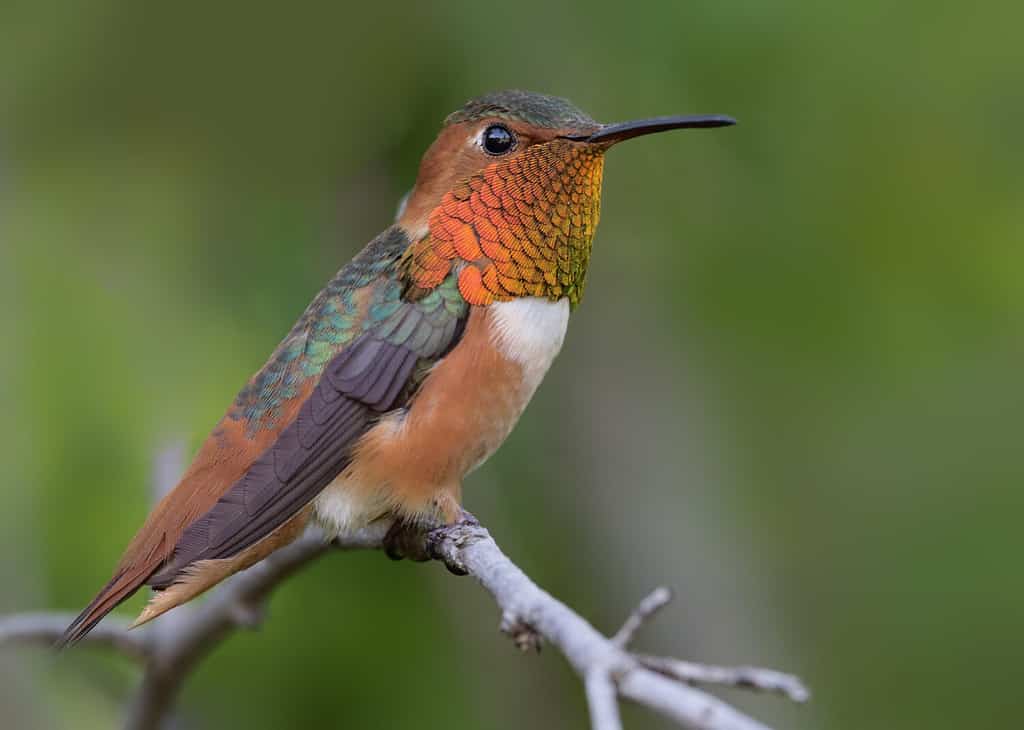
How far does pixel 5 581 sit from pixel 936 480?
413cm

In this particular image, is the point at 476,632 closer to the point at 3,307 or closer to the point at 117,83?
the point at 3,307

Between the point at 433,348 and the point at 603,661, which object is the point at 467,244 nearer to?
the point at 433,348

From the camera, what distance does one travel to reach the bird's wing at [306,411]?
3.39 metres

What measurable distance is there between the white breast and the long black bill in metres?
0.50

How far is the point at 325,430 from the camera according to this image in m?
3.57

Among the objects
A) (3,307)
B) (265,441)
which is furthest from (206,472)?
(3,307)

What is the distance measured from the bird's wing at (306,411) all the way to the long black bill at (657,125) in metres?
0.60

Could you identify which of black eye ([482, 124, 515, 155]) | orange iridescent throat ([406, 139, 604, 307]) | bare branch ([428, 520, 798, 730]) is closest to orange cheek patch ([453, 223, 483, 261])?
orange iridescent throat ([406, 139, 604, 307])

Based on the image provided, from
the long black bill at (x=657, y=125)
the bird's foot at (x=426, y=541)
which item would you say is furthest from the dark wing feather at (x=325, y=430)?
the long black bill at (x=657, y=125)

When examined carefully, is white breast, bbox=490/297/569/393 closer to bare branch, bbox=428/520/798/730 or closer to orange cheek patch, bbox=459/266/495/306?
orange cheek patch, bbox=459/266/495/306

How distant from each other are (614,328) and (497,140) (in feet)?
7.55

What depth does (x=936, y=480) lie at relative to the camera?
6.15m

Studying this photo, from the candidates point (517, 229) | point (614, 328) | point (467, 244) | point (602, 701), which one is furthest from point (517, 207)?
point (614, 328)

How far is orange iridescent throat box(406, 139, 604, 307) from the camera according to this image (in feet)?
12.1
